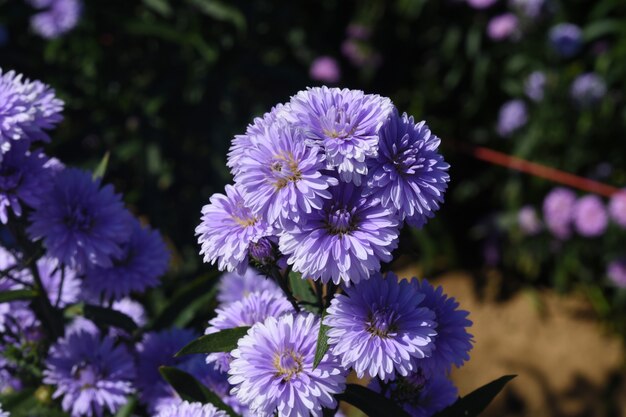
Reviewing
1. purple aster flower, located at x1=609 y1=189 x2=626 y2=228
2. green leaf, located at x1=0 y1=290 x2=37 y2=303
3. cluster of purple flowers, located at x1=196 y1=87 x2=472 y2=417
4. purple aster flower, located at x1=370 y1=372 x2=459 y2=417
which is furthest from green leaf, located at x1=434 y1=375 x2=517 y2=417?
purple aster flower, located at x1=609 y1=189 x2=626 y2=228

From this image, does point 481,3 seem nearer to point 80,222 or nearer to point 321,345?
point 80,222

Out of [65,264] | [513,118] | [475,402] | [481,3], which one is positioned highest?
[481,3]

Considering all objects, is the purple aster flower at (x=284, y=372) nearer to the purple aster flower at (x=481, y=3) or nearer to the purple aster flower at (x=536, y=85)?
the purple aster flower at (x=536, y=85)

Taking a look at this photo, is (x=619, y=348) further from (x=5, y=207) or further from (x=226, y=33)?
(x=5, y=207)

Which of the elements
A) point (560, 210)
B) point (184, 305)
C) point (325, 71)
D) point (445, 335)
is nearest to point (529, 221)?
point (560, 210)

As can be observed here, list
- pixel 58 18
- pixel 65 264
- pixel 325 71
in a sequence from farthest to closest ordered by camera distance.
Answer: pixel 325 71 < pixel 58 18 < pixel 65 264

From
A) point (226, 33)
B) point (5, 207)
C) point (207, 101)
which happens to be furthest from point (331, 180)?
point (226, 33)
